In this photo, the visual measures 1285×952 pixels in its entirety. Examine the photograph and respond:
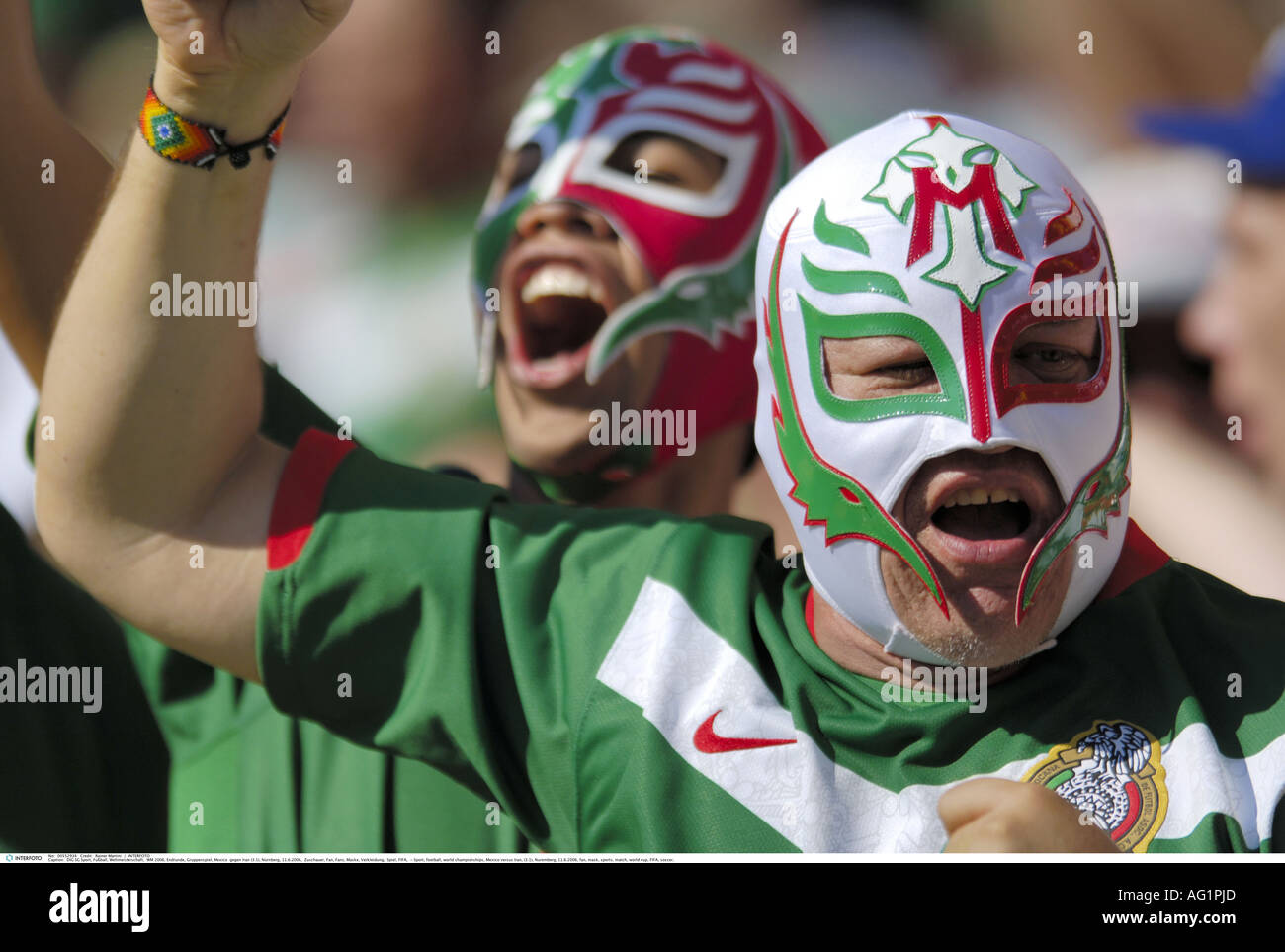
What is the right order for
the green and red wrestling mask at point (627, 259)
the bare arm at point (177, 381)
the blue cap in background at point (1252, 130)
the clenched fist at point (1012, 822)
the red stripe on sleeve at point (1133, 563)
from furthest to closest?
the blue cap in background at point (1252, 130)
the green and red wrestling mask at point (627, 259)
the red stripe on sleeve at point (1133, 563)
the bare arm at point (177, 381)
the clenched fist at point (1012, 822)

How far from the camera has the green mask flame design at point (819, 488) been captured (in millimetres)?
2375

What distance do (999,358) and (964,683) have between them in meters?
0.50

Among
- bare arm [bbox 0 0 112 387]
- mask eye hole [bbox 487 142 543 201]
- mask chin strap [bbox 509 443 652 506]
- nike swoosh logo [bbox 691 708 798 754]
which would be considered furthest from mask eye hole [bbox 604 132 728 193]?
nike swoosh logo [bbox 691 708 798 754]

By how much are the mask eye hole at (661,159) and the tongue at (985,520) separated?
1522 millimetres

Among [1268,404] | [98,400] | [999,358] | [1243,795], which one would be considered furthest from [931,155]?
[1268,404]

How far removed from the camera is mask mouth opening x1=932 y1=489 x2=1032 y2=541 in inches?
95.7

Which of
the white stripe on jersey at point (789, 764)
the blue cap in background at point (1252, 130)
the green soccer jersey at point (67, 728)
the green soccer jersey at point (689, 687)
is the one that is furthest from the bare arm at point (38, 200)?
the blue cap in background at point (1252, 130)

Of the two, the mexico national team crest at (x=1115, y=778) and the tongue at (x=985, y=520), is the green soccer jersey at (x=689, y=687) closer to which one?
the mexico national team crest at (x=1115, y=778)

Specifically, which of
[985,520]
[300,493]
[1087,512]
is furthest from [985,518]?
[300,493]

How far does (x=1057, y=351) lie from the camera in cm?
243

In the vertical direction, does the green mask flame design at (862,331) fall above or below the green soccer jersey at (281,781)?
above

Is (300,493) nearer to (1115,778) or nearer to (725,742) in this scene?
(725,742)

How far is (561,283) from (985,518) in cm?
151

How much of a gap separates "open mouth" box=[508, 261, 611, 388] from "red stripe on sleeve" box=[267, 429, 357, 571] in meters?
1.03
